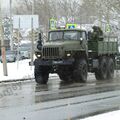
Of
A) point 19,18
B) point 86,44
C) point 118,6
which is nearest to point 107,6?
point 118,6

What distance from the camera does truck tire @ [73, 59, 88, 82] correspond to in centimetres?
2425

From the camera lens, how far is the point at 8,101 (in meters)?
16.2

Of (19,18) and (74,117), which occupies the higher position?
(19,18)

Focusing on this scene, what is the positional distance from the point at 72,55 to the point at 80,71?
867 mm

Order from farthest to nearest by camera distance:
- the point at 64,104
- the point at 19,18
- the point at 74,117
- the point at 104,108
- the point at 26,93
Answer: the point at 19,18 < the point at 26,93 < the point at 64,104 < the point at 104,108 < the point at 74,117

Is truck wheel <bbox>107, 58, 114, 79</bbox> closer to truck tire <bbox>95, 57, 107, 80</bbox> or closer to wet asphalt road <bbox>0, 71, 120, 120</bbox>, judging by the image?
truck tire <bbox>95, 57, 107, 80</bbox>

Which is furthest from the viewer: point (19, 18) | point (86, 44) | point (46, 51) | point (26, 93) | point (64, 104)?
point (19, 18)

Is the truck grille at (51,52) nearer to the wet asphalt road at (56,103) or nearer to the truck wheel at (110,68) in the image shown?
the wet asphalt road at (56,103)

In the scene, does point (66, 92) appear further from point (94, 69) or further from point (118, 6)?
point (118, 6)

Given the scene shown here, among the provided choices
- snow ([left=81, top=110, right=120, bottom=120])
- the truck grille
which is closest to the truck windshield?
the truck grille

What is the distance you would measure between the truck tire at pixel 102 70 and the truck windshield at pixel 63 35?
9.13 feet

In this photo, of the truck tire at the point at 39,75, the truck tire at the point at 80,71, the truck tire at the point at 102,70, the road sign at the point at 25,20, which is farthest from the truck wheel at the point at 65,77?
the road sign at the point at 25,20

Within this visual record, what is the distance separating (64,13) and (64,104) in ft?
167

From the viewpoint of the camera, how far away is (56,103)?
51.3 feet
